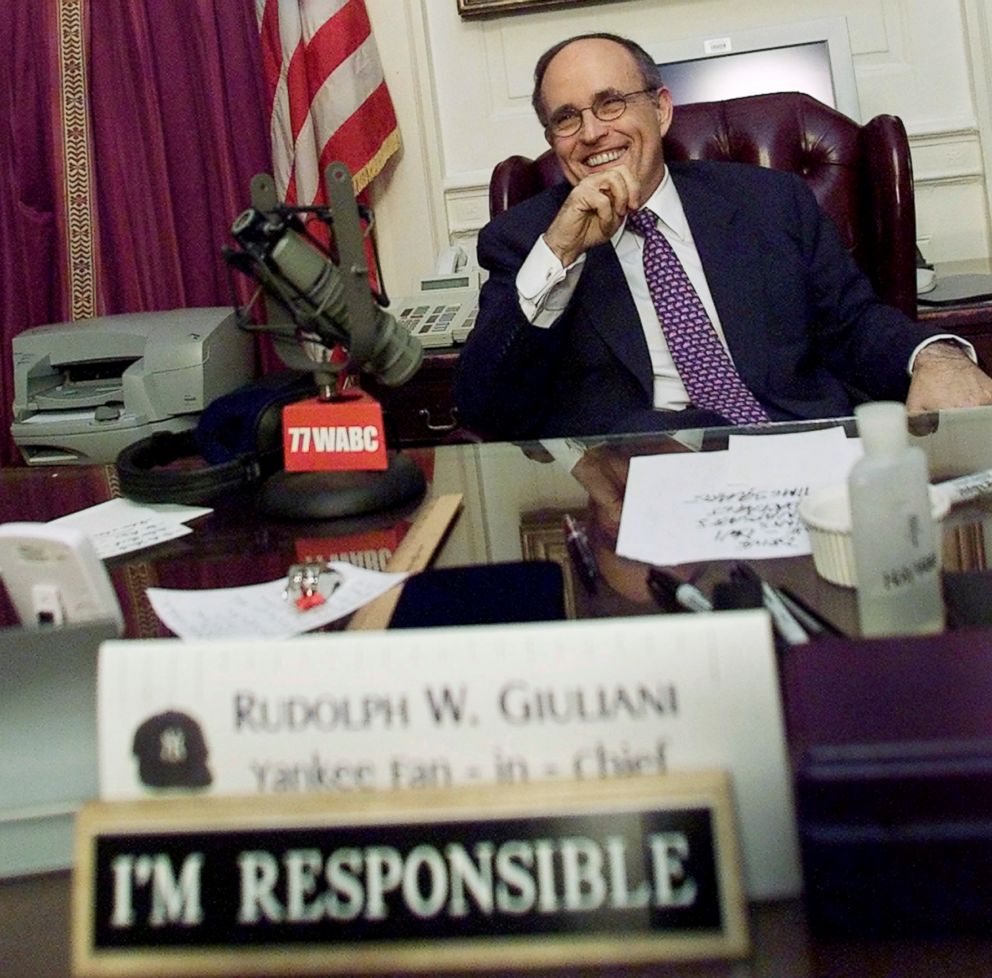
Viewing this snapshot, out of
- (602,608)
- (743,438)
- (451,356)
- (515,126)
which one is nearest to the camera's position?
(602,608)

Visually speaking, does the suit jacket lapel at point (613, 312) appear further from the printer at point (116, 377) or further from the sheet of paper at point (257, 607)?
the sheet of paper at point (257, 607)

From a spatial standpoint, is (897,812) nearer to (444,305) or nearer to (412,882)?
(412,882)

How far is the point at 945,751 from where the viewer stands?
1.61 feet

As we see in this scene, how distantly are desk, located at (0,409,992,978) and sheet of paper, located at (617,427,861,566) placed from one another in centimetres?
3

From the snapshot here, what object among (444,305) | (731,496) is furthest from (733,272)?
(731,496)

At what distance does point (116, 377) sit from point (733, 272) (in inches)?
59.1

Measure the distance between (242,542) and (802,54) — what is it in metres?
2.01

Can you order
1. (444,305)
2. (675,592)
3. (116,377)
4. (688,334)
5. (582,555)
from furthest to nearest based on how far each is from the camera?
1. (116,377)
2. (444,305)
3. (688,334)
4. (582,555)
5. (675,592)

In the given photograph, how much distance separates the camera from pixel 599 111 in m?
2.13

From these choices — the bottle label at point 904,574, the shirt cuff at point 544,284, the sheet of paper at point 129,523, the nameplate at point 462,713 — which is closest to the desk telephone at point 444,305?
the shirt cuff at point 544,284

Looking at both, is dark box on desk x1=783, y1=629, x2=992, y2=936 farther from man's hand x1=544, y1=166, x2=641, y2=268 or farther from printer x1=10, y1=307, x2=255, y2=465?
printer x1=10, y1=307, x2=255, y2=465

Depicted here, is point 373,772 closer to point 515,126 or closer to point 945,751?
point 945,751

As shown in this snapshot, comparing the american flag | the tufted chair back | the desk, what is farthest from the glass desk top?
the american flag

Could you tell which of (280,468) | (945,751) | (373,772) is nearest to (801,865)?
(945,751)
